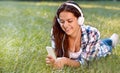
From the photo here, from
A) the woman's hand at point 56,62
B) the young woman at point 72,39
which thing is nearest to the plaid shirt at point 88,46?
the young woman at point 72,39

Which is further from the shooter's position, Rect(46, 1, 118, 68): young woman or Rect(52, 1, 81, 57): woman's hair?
Rect(52, 1, 81, 57): woman's hair

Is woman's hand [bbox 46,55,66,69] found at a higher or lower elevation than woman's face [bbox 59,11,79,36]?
lower

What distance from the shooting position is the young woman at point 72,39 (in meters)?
4.05

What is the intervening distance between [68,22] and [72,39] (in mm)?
313

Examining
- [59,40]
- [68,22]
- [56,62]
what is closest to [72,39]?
[59,40]

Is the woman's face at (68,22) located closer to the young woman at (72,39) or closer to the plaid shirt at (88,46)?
the young woman at (72,39)

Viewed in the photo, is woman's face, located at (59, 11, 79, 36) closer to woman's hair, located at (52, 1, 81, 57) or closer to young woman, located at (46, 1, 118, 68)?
young woman, located at (46, 1, 118, 68)

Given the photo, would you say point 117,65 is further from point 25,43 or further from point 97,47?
point 25,43

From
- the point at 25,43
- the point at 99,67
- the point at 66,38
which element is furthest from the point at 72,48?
the point at 25,43

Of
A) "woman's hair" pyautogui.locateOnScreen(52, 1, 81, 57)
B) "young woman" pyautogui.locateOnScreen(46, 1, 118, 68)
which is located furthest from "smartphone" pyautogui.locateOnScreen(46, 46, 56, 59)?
"woman's hair" pyautogui.locateOnScreen(52, 1, 81, 57)

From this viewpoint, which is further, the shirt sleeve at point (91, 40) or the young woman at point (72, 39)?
the shirt sleeve at point (91, 40)

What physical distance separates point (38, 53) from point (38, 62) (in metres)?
0.44

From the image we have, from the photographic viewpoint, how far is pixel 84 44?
4293mm

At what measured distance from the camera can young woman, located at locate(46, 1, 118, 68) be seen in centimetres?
405
